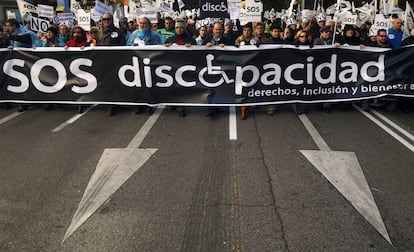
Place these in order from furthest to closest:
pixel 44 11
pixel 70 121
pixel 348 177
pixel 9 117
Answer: pixel 44 11, pixel 9 117, pixel 70 121, pixel 348 177

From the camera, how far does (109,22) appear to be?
8.09m

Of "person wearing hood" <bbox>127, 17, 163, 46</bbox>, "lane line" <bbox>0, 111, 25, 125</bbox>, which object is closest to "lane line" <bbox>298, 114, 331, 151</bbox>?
"person wearing hood" <bbox>127, 17, 163, 46</bbox>

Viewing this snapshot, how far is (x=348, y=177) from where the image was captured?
4.68m

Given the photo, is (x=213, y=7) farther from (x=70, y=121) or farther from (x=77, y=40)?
(x=70, y=121)

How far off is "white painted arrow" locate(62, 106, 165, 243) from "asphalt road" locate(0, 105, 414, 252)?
0.24 feet

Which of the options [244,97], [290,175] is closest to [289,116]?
[244,97]

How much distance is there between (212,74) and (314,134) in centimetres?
217

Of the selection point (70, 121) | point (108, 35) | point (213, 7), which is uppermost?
point (213, 7)

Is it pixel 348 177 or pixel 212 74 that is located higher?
pixel 212 74

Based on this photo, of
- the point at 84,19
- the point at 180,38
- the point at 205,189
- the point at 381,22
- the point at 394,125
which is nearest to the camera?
the point at 205,189

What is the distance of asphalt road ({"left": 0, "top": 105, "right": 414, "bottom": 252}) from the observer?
3395 millimetres

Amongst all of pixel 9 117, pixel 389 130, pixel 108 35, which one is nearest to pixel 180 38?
pixel 108 35

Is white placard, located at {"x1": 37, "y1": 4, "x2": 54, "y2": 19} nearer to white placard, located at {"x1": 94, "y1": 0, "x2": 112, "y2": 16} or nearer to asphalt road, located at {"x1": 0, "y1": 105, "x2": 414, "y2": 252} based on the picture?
white placard, located at {"x1": 94, "y1": 0, "x2": 112, "y2": 16}

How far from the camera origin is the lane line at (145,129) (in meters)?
5.91
